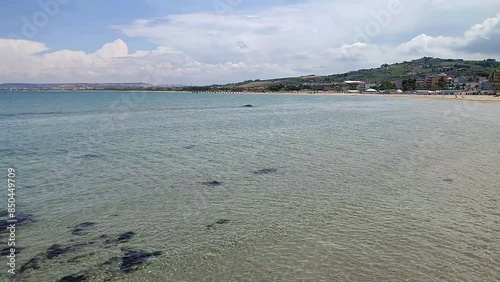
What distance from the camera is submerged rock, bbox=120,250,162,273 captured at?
1159cm

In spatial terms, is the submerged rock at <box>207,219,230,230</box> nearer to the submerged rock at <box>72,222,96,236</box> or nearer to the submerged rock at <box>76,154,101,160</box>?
the submerged rock at <box>72,222,96,236</box>

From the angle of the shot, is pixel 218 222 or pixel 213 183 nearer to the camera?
pixel 218 222

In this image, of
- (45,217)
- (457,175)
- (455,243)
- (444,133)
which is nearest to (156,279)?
(45,217)

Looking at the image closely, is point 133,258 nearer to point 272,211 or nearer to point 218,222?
point 218,222

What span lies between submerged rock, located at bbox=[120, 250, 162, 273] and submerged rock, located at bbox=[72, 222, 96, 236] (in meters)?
2.52

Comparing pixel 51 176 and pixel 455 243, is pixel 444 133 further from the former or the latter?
pixel 51 176

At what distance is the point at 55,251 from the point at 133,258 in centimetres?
254

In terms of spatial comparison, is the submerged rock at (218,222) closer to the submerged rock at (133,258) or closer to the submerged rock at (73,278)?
the submerged rock at (133,258)

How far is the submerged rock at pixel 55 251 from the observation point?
12.4m

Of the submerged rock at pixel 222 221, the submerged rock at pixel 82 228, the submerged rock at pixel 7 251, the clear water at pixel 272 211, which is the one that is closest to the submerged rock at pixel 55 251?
the clear water at pixel 272 211

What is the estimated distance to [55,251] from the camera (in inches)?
498

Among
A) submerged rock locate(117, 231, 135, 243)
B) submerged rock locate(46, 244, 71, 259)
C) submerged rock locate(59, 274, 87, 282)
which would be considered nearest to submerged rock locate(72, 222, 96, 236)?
submerged rock locate(46, 244, 71, 259)

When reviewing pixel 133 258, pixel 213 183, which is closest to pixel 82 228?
pixel 133 258

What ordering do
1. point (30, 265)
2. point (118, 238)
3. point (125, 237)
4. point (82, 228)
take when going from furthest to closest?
point (82, 228), point (125, 237), point (118, 238), point (30, 265)
